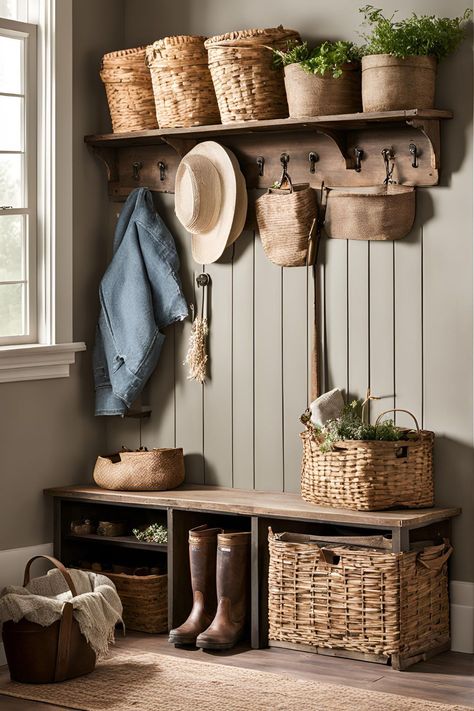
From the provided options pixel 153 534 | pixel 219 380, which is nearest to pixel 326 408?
pixel 219 380

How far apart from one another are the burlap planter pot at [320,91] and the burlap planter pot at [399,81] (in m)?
0.16

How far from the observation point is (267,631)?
4266 mm

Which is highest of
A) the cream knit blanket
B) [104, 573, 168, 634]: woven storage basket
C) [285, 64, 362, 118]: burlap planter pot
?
[285, 64, 362, 118]: burlap planter pot

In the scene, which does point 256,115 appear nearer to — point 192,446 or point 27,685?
point 192,446

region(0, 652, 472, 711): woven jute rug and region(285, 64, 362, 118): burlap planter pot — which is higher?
region(285, 64, 362, 118): burlap planter pot

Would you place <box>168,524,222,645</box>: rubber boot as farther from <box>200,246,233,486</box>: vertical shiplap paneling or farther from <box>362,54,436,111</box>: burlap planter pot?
<box>362,54,436,111</box>: burlap planter pot

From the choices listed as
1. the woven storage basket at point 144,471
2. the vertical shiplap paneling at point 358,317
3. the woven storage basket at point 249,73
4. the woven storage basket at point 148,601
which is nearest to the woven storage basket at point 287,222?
the vertical shiplap paneling at point 358,317

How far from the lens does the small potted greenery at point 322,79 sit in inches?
166

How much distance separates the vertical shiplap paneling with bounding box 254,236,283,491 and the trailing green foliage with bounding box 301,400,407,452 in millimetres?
357

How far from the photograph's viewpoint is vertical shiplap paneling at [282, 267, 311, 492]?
4.52 metres

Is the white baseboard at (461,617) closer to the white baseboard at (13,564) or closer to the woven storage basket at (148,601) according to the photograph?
the white baseboard at (13,564)

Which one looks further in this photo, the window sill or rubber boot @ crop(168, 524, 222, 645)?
the window sill

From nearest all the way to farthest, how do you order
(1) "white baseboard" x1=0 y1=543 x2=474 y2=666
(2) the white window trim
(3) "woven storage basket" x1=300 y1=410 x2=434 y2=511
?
(3) "woven storage basket" x1=300 y1=410 x2=434 y2=511, (1) "white baseboard" x1=0 y1=543 x2=474 y2=666, (2) the white window trim

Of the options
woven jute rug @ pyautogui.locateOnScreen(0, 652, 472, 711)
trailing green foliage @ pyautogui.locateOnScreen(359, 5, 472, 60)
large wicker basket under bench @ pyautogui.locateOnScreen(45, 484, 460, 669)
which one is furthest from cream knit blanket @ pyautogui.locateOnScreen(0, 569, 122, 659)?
trailing green foliage @ pyautogui.locateOnScreen(359, 5, 472, 60)
